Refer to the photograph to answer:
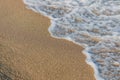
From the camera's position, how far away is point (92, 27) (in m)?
4.66

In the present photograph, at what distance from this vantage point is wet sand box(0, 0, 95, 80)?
3428 millimetres

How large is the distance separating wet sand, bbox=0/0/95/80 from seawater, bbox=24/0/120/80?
5.6 inches

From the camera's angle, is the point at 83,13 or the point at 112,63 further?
the point at 83,13

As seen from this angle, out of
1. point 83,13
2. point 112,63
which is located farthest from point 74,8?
point 112,63

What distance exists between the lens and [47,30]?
4582 mm

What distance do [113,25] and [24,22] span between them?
54.9 inches

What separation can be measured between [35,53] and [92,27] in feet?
3.94

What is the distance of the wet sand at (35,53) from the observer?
3.43 metres

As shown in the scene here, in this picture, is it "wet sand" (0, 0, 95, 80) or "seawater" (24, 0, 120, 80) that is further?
"seawater" (24, 0, 120, 80)

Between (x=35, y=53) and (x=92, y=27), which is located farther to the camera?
(x=92, y=27)

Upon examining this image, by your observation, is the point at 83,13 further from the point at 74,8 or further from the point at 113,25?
the point at 113,25

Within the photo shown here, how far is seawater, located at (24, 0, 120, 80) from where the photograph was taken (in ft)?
12.5

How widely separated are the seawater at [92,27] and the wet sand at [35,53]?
0.14 meters

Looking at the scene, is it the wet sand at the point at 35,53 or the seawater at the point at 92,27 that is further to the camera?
the seawater at the point at 92,27
